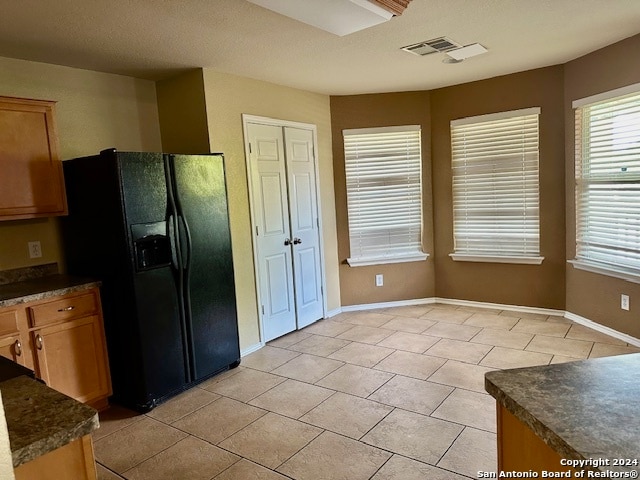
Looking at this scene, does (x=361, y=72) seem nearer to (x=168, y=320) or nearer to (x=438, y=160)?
(x=438, y=160)

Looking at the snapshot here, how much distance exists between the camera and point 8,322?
8.10ft

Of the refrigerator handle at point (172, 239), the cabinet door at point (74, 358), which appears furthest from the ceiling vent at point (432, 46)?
the cabinet door at point (74, 358)

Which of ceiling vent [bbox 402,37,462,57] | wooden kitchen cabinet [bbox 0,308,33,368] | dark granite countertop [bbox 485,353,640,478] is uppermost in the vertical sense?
ceiling vent [bbox 402,37,462,57]

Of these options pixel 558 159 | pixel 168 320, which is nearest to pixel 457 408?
pixel 168 320

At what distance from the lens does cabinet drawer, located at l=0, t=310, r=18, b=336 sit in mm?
2443

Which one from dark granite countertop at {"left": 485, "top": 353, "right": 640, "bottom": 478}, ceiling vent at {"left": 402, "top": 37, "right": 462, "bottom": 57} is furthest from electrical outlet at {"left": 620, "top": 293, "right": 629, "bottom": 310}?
dark granite countertop at {"left": 485, "top": 353, "right": 640, "bottom": 478}

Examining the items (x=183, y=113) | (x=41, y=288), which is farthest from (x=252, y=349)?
(x=183, y=113)

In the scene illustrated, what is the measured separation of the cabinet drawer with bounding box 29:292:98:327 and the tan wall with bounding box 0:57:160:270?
0.60m

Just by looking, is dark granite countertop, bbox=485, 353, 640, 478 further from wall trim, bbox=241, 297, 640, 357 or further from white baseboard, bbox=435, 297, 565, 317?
white baseboard, bbox=435, 297, 565, 317

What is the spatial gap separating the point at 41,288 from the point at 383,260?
3.35 metres

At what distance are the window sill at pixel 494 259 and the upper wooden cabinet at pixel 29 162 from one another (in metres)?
3.85

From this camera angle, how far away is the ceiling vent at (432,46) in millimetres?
3156

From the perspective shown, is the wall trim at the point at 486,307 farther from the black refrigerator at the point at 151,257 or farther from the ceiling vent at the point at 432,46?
the ceiling vent at the point at 432,46

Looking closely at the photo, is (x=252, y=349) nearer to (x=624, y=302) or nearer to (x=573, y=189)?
(x=624, y=302)
